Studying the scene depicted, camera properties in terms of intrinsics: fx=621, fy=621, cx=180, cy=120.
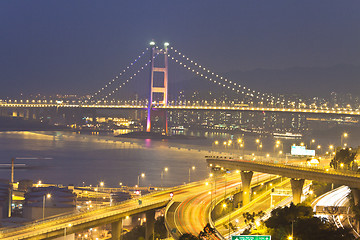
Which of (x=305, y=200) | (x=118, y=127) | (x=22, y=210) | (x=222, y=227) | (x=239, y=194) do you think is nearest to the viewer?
(x=222, y=227)

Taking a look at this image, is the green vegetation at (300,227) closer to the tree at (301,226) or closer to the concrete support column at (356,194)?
the tree at (301,226)

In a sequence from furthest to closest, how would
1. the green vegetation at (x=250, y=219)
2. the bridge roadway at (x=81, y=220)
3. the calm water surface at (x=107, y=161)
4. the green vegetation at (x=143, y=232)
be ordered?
the calm water surface at (x=107, y=161), the green vegetation at (x=143, y=232), the green vegetation at (x=250, y=219), the bridge roadway at (x=81, y=220)

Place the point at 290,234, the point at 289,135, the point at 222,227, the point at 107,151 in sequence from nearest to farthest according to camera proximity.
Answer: the point at 290,234 < the point at 222,227 < the point at 107,151 < the point at 289,135

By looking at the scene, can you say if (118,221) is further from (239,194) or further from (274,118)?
(274,118)

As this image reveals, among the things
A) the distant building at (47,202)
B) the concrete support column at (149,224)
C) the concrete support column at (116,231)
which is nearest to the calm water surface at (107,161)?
the distant building at (47,202)

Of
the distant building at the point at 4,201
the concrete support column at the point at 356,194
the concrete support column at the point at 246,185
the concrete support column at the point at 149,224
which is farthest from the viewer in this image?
the distant building at the point at 4,201

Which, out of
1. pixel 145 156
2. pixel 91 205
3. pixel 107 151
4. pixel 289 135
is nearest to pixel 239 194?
pixel 91 205

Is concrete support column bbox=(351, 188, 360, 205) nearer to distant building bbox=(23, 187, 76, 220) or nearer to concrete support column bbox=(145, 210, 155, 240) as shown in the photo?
concrete support column bbox=(145, 210, 155, 240)

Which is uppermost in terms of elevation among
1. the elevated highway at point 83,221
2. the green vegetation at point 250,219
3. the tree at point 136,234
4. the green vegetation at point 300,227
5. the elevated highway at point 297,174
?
the elevated highway at point 297,174

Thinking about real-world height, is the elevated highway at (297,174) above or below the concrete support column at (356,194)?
above

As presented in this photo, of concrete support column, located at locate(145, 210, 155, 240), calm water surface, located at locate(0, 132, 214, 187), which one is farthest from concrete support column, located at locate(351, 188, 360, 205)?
calm water surface, located at locate(0, 132, 214, 187)
